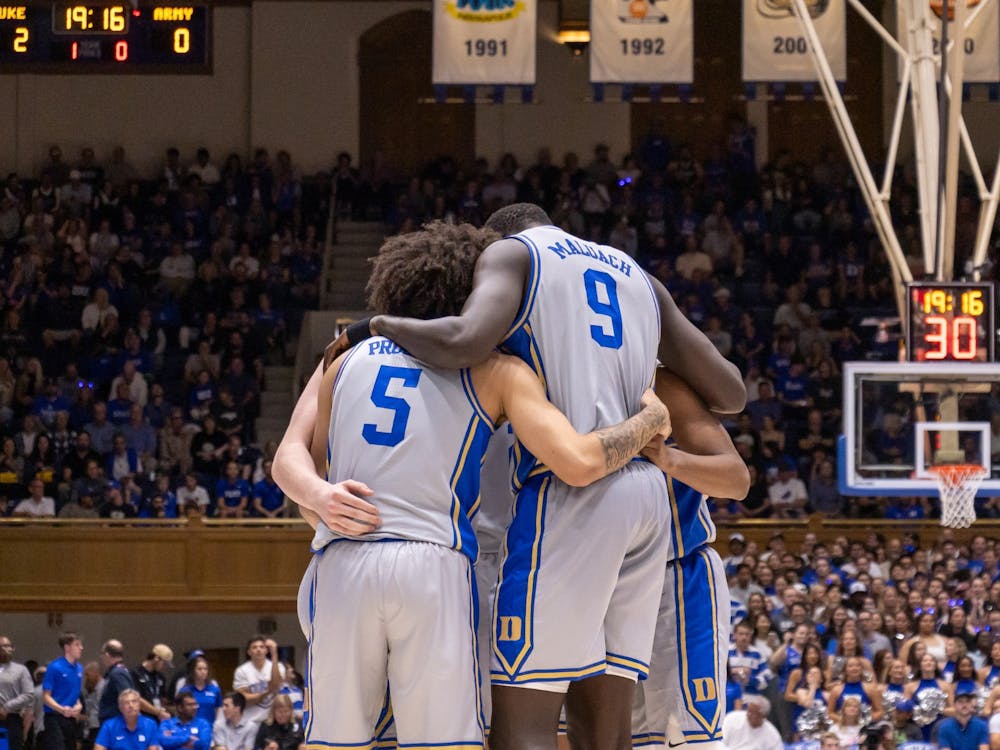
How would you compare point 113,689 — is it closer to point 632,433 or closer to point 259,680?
point 259,680

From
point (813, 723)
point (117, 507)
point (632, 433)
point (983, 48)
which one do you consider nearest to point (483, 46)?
point (983, 48)

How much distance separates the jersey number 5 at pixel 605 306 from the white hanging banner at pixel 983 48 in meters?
12.5

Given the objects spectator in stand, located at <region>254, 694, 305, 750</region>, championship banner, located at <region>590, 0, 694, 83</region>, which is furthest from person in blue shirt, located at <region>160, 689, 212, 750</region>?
championship banner, located at <region>590, 0, 694, 83</region>

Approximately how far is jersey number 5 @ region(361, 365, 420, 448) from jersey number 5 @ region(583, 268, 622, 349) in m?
0.52

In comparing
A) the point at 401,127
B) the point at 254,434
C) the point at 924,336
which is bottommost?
the point at 254,434

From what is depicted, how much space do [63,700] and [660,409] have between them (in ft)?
34.0

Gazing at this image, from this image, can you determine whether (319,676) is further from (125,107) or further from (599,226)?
(125,107)

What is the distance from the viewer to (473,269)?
15.5ft

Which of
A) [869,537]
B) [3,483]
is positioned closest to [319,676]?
[869,537]

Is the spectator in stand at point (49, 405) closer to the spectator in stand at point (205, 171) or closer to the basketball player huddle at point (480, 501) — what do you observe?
the spectator in stand at point (205, 171)

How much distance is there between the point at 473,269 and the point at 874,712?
28.3ft

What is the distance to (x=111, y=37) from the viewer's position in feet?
51.0

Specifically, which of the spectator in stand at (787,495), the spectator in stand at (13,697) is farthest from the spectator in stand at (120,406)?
the spectator in stand at (787,495)

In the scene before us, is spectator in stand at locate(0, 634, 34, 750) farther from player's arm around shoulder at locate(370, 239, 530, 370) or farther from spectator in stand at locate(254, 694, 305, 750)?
player's arm around shoulder at locate(370, 239, 530, 370)
